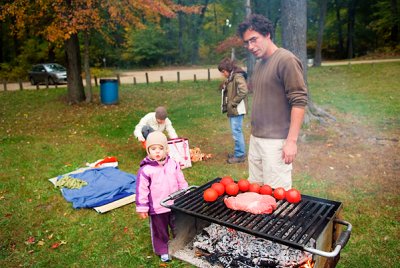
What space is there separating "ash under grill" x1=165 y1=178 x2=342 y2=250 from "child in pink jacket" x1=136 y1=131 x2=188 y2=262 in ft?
1.44

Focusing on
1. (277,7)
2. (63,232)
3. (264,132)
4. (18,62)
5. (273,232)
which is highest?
(277,7)

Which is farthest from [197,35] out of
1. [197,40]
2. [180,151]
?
[180,151]

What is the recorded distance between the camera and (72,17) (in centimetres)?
1195

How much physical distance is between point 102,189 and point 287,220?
149 inches

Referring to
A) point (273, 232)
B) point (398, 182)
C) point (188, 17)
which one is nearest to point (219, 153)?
point (398, 182)

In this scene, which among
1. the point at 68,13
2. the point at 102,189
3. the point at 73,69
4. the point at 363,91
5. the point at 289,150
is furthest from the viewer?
the point at 363,91

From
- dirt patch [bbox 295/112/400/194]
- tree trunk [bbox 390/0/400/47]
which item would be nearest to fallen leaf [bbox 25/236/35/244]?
dirt patch [bbox 295/112/400/194]

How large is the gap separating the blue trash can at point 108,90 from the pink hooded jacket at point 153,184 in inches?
433

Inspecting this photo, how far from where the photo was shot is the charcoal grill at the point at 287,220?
2680 mm

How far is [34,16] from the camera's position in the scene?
1257 centimetres

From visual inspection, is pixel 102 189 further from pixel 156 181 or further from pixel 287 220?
pixel 287 220

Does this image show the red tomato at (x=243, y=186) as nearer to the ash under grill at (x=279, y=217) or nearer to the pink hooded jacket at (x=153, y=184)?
the ash under grill at (x=279, y=217)

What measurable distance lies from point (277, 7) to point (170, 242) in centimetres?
3243

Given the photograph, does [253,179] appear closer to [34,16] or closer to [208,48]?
[34,16]
